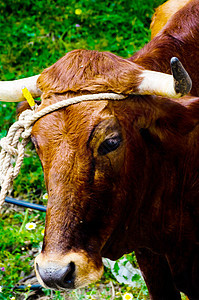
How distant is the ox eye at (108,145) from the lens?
2799mm

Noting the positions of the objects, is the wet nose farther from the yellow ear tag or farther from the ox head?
the yellow ear tag

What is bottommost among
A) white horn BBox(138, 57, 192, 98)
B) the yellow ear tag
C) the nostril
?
the nostril

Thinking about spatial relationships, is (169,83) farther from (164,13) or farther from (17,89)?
(164,13)

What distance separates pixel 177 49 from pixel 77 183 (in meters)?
1.33

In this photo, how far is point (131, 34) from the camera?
7.34 metres

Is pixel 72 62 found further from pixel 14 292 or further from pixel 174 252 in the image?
pixel 14 292

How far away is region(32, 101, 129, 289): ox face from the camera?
9.00 feet

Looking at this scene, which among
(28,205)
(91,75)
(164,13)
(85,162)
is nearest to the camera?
(85,162)

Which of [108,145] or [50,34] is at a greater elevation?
[108,145]

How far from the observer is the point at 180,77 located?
266cm

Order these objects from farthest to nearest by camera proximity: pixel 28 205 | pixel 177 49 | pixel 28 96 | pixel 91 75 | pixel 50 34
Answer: pixel 50 34
pixel 28 205
pixel 177 49
pixel 28 96
pixel 91 75

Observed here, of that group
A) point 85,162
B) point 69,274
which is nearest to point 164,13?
point 85,162

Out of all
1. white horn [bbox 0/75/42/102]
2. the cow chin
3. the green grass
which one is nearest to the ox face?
the cow chin

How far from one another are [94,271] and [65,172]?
0.58 meters
